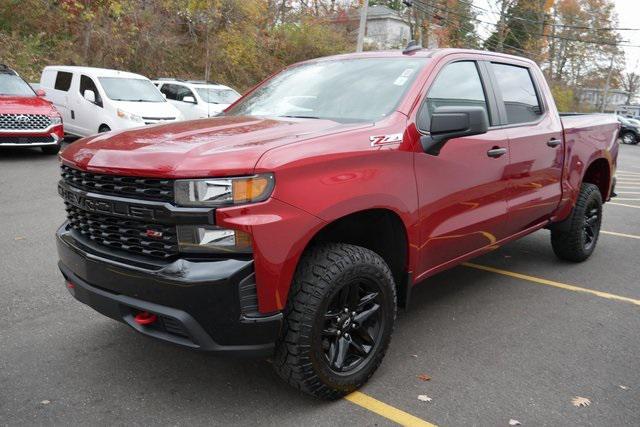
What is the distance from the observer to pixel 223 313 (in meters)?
2.56

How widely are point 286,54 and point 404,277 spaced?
28684 millimetres

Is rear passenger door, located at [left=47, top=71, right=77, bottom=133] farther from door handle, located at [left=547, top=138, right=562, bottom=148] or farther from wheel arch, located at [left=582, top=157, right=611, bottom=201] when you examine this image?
door handle, located at [left=547, top=138, right=562, bottom=148]

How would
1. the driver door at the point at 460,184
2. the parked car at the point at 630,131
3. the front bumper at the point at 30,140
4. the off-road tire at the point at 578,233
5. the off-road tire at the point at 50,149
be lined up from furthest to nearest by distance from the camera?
the parked car at the point at 630,131
the off-road tire at the point at 50,149
the front bumper at the point at 30,140
the off-road tire at the point at 578,233
the driver door at the point at 460,184

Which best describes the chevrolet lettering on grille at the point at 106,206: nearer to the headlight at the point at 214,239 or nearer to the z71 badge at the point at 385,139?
the headlight at the point at 214,239

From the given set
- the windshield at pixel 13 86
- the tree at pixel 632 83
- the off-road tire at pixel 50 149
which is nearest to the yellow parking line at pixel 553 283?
the off-road tire at pixel 50 149

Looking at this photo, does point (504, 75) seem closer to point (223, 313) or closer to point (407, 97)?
point (407, 97)

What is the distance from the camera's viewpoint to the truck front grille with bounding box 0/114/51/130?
1029 cm

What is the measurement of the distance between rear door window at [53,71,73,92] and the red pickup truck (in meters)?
10.1

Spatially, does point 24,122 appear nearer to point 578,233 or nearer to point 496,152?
point 496,152

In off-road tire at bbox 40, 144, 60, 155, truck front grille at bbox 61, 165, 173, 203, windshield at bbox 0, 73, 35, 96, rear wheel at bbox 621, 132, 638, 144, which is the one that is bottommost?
rear wheel at bbox 621, 132, 638, 144

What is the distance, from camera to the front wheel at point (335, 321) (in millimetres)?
2770

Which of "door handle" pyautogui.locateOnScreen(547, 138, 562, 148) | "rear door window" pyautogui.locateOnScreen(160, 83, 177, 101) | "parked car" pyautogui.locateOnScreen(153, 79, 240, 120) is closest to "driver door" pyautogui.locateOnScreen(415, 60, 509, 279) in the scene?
A: "door handle" pyautogui.locateOnScreen(547, 138, 562, 148)

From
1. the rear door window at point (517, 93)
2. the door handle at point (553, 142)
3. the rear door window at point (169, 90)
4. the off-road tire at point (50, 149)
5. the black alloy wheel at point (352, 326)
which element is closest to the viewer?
the black alloy wheel at point (352, 326)

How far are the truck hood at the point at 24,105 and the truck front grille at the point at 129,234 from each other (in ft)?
28.3
